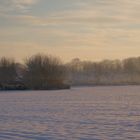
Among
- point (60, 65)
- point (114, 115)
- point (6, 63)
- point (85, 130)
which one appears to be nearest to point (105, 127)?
point (85, 130)

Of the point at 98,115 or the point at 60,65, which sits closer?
the point at 98,115

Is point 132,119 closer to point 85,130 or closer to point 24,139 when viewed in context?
point 85,130

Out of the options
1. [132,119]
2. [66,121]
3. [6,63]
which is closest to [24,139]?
[66,121]

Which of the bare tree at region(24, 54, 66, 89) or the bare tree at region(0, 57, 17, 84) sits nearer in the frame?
the bare tree at region(24, 54, 66, 89)

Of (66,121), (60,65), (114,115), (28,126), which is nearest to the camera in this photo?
(28,126)

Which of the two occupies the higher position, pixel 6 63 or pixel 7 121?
pixel 6 63

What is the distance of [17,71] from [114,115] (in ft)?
261

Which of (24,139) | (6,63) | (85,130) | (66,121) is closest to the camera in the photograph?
(24,139)

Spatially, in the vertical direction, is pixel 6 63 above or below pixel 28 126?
above

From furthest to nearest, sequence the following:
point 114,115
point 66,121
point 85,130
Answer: point 114,115
point 66,121
point 85,130

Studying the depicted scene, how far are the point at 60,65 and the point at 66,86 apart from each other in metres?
7.41

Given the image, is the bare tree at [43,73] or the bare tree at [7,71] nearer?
the bare tree at [43,73]

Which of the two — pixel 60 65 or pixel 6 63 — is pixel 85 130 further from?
pixel 6 63

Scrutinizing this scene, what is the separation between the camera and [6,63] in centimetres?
9675
